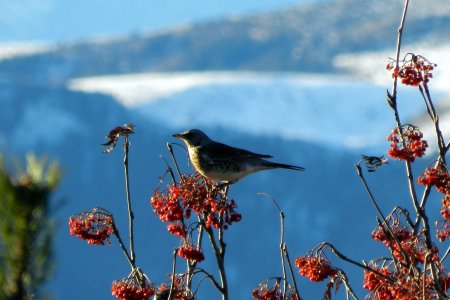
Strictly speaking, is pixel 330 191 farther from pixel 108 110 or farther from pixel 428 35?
pixel 428 35

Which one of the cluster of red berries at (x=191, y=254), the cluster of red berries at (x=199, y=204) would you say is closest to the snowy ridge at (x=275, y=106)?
the cluster of red berries at (x=199, y=204)

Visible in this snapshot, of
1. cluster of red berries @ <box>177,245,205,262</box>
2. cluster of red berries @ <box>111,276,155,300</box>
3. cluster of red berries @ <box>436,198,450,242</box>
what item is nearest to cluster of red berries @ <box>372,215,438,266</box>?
cluster of red berries @ <box>436,198,450,242</box>

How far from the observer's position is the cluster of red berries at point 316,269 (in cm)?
656

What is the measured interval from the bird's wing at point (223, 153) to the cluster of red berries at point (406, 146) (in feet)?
9.09

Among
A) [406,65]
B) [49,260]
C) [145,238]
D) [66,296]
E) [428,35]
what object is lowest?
[49,260]

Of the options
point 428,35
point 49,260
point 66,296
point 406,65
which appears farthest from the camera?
point 428,35

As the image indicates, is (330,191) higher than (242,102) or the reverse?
the reverse

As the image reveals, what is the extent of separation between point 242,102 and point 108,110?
1908 centimetres

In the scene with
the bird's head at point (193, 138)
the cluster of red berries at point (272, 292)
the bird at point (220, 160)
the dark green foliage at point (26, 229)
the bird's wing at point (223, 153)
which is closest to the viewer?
the dark green foliage at point (26, 229)

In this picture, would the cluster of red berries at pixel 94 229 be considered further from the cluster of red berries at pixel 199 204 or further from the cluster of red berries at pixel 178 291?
the cluster of red berries at pixel 178 291

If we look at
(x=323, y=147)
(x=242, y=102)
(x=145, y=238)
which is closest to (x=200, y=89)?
(x=242, y=102)

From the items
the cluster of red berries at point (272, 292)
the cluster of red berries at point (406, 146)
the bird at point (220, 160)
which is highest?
the bird at point (220, 160)

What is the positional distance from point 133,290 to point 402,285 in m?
1.69

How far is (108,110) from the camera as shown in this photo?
484 feet
